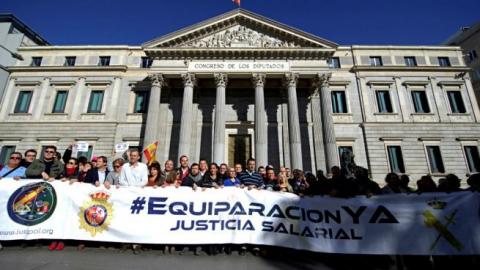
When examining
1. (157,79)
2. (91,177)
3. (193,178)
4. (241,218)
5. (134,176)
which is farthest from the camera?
(157,79)

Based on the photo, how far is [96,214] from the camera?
17.1 feet

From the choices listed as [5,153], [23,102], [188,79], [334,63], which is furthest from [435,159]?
[23,102]

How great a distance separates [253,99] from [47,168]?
16.9m

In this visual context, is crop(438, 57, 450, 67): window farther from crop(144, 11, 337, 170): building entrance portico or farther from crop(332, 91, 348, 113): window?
crop(144, 11, 337, 170): building entrance portico

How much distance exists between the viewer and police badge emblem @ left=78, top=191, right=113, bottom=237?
5.14 meters

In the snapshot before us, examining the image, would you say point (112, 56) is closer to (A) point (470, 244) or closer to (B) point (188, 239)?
(B) point (188, 239)

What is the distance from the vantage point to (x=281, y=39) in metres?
20.2

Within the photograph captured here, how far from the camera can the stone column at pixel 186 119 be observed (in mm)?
16906

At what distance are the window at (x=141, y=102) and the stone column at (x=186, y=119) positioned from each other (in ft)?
17.1

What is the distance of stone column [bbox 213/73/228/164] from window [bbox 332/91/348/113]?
1064cm

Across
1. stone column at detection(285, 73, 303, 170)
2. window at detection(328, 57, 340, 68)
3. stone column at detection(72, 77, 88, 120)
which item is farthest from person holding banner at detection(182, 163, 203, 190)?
window at detection(328, 57, 340, 68)

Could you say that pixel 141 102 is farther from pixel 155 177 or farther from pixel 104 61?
pixel 155 177

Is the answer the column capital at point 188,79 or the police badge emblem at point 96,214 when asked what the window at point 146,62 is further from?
the police badge emblem at point 96,214

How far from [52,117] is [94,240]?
21.3 m
